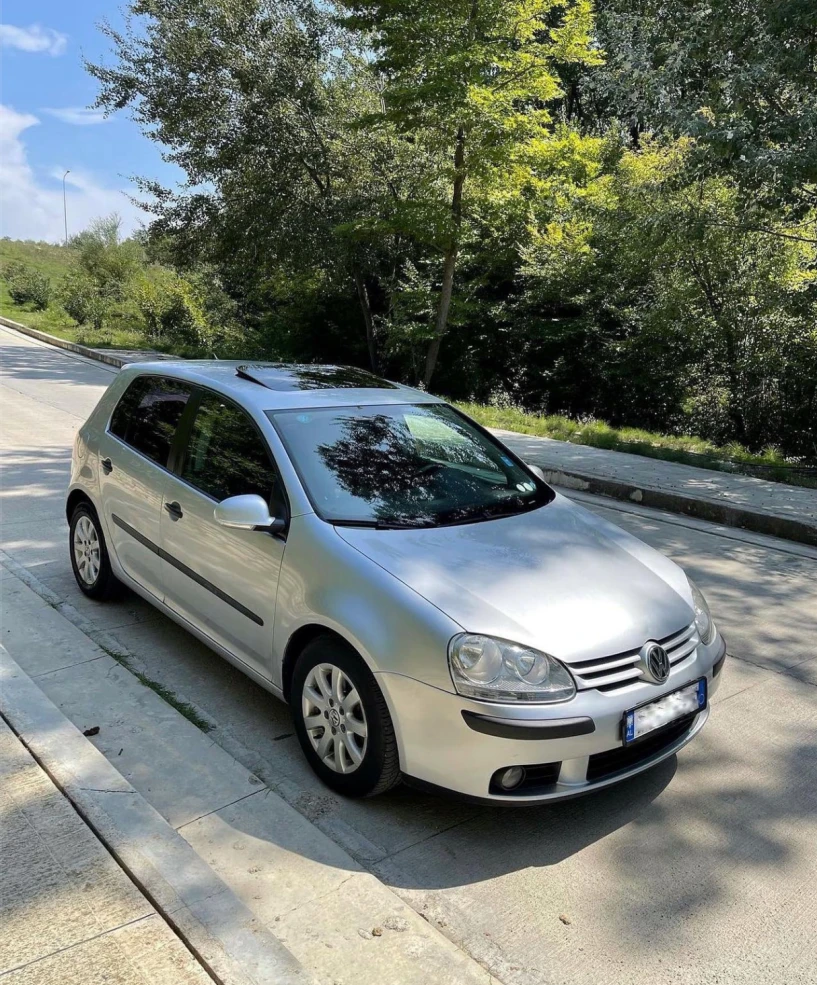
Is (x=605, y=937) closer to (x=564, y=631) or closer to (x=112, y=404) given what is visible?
(x=564, y=631)

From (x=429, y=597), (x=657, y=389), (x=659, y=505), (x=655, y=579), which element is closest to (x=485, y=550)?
(x=429, y=597)

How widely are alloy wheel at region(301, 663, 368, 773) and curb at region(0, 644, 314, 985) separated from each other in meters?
0.68

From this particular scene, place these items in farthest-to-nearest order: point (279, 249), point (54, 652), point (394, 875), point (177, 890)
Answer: point (279, 249) < point (54, 652) < point (394, 875) < point (177, 890)

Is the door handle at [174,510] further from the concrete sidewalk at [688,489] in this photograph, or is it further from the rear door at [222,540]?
the concrete sidewalk at [688,489]

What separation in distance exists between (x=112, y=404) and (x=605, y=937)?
4015 mm

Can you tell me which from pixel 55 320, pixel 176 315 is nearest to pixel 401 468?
pixel 176 315

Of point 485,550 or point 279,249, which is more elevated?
point 279,249

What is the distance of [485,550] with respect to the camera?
3268mm

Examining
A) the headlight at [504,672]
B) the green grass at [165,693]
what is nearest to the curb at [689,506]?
the headlight at [504,672]

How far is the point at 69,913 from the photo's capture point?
2254mm

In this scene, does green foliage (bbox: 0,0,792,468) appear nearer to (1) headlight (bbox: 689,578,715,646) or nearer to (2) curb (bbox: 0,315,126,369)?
(2) curb (bbox: 0,315,126,369)

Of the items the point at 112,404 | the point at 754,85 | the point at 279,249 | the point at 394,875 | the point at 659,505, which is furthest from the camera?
the point at 279,249

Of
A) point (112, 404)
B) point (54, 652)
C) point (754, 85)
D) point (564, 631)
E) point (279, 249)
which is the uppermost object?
point (754, 85)

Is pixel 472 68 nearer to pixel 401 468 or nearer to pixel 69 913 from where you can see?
pixel 401 468
